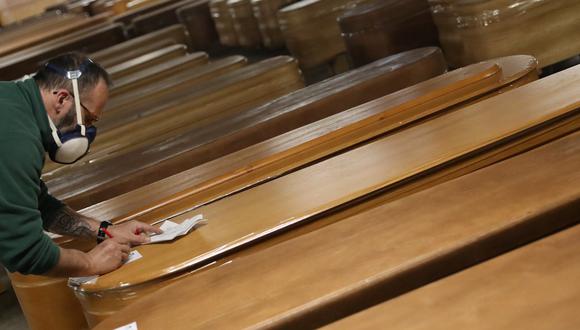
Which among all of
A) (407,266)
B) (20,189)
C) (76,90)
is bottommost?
(407,266)

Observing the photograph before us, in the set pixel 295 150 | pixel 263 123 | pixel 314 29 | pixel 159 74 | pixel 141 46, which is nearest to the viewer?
pixel 295 150

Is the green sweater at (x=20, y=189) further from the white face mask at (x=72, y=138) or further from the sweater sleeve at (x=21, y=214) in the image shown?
the white face mask at (x=72, y=138)

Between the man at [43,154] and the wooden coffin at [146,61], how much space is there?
366 centimetres

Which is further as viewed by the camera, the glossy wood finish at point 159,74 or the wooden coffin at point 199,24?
the wooden coffin at point 199,24

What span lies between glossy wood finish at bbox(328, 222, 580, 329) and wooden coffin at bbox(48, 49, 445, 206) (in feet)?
6.72

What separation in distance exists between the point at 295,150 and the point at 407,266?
4.15ft

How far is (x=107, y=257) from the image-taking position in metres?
2.27

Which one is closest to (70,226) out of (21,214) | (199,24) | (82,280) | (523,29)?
(82,280)

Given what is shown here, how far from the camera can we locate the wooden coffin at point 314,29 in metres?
5.68

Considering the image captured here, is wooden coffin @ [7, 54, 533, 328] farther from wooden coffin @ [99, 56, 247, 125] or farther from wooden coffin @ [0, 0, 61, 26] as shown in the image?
wooden coffin @ [0, 0, 61, 26]

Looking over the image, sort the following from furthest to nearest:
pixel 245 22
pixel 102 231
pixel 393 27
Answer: pixel 245 22 → pixel 393 27 → pixel 102 231

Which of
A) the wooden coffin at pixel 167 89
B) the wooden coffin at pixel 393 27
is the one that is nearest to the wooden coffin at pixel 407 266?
the wooden coffin at pixel 393 27

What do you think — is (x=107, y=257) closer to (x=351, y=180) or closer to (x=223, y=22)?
(x=351, y=180)

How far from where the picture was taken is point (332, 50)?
19.0ft
